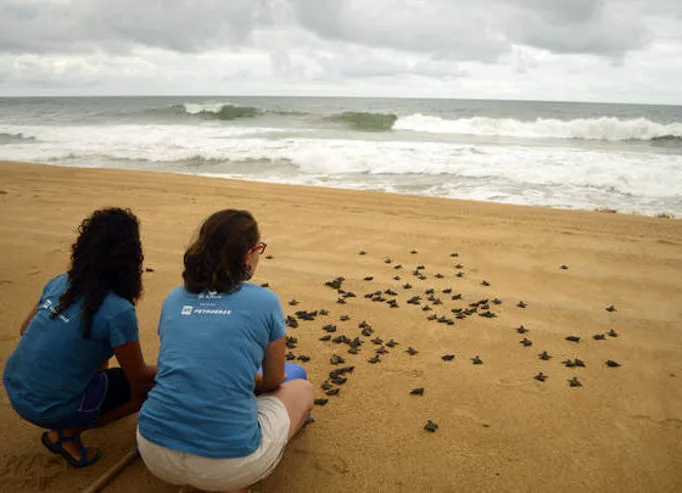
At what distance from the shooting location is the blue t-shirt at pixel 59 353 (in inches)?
100.0

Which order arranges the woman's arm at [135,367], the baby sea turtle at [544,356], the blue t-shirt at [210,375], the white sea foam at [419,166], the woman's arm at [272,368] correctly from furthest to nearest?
the white sea foam at [419,166], the baby sea turtle at [544,356], the woman's arm at [135,367], the woman's arm at [272,368], the blue t-shirt at [210,375]

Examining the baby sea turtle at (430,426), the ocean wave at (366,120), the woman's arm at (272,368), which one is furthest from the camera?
the ocean wave at (366,120)

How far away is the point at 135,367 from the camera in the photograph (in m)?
2.74

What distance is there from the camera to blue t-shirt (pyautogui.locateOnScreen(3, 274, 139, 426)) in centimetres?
254

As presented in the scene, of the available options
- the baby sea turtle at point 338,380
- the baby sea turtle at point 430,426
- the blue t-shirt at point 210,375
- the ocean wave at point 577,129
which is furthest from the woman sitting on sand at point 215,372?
the ocean wave at point 577,129

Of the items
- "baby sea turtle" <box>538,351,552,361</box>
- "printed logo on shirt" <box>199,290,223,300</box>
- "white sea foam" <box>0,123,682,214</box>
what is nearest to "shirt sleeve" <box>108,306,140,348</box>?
"printed logo on shirt" <box>199,290,223,300</box>

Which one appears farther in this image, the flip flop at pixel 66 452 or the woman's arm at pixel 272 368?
the flip flop at pixel 66 452

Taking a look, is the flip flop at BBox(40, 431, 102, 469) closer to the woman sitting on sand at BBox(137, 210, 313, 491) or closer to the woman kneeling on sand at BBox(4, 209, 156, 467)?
Result: the woman kneeling on sand at BBox(4, 209, 156, 467)

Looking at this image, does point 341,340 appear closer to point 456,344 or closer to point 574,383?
point 456,344

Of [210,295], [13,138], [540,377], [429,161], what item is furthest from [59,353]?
[13,138]

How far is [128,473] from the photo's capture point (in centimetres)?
280

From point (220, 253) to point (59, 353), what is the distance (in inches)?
38.9

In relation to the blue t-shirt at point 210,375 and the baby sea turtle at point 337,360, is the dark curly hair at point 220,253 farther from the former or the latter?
the baby sea turtle at point 337,360

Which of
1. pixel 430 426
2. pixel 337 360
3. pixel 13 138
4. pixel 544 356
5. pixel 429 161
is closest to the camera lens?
pixel 430 426
